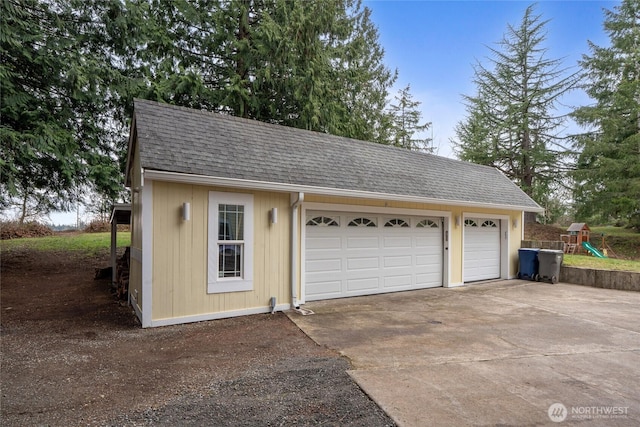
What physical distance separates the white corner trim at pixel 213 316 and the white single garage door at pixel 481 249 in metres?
5.81

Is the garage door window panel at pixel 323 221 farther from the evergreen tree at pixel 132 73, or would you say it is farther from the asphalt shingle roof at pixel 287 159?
the evergreen tree at pixel 132 73

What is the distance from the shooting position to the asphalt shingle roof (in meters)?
5.75

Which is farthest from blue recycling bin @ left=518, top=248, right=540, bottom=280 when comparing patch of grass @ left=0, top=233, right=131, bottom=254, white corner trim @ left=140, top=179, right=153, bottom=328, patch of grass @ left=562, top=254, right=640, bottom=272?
patch of grass @ left=0, top=233, right=131, bottom=254

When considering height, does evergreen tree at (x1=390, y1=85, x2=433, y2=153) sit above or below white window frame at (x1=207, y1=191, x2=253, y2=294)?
above

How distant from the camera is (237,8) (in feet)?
40.2

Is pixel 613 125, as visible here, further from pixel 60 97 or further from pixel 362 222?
pixel 60 97

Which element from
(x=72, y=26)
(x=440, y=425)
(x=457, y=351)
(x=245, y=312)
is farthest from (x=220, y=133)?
(x=72, y=26)

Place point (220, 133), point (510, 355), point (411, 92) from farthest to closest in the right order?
point (411, 92), point (220, 133), point (510, 355)

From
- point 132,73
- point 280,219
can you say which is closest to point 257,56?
point 132,73

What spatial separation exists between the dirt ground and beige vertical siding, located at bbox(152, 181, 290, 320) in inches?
12.4

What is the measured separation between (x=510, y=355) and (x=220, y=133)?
6.04 meters

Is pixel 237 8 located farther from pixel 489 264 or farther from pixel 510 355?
pixel 510 355

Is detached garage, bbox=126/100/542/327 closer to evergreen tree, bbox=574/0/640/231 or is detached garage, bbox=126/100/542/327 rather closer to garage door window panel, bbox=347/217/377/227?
garage door window panel, bbox=347/217/377/227

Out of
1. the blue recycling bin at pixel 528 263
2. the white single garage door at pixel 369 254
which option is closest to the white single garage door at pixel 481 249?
the blue recycling bin at pixel 528 263
